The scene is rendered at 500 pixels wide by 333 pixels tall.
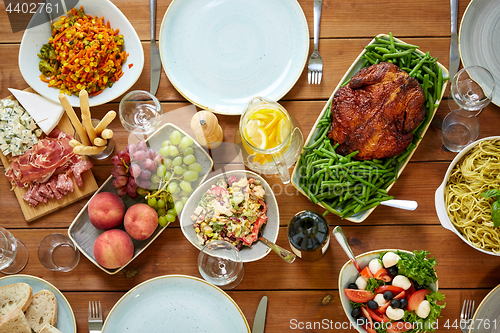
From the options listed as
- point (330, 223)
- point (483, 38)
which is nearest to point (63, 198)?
point (330, 223)

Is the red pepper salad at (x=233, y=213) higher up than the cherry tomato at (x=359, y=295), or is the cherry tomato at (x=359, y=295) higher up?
the red pepper salad at (x=233, y=213)

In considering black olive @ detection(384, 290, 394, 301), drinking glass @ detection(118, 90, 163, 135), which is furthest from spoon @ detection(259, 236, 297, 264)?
drinking glass @ detection(118, 90, 163, 135)

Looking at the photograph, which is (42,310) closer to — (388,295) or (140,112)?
(140,112)

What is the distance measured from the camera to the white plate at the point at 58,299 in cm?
165

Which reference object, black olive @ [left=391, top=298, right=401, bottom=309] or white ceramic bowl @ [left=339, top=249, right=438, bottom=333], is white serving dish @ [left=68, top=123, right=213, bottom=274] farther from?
black olive @ [left=391, top=298, right=401, bottom=309]

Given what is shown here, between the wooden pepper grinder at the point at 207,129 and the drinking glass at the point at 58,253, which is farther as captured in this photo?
the drinking glass at the point at 58,253

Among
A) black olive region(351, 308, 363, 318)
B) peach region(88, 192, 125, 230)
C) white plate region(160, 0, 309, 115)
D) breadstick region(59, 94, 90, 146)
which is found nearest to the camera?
breadstick region(59, 94, 90, 146)

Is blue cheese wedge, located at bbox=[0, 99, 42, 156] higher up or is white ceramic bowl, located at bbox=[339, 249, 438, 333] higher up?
blue cheese wedge, located at bbox=[0, 99, 42, 156]

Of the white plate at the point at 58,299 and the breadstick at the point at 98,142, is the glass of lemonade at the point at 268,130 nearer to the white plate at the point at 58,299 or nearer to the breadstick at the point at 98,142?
the breadstick at the point at 98,142

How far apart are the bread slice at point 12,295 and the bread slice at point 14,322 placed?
7 cm

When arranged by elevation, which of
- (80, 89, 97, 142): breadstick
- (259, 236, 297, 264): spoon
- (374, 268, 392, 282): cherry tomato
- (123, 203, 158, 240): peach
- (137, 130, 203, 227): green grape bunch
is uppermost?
(80, 89, 97, 142): breadstick

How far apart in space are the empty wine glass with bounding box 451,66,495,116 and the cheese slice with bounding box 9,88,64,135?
1871mm

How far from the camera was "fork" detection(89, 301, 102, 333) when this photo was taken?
1.67 m

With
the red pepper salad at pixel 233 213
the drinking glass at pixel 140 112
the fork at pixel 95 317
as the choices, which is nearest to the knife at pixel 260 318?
the red pepper salad at pixel 233 213
